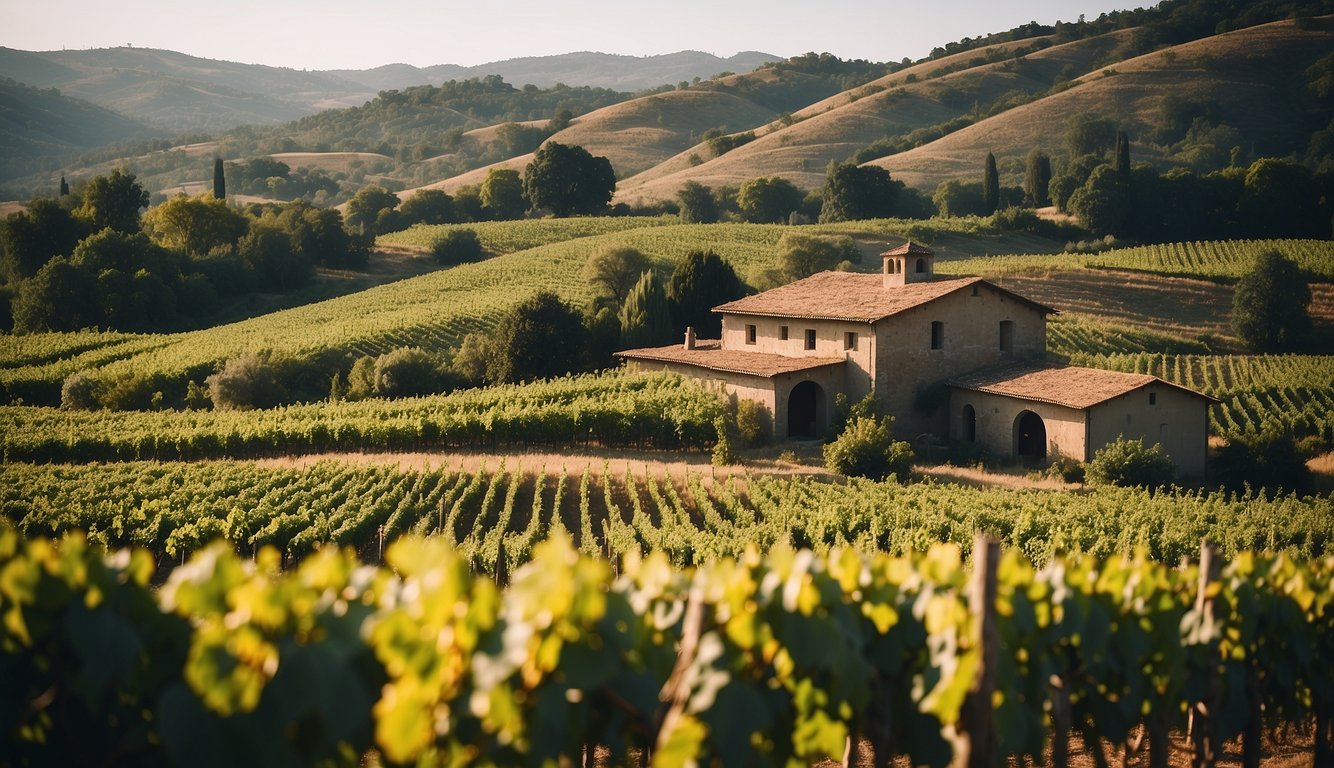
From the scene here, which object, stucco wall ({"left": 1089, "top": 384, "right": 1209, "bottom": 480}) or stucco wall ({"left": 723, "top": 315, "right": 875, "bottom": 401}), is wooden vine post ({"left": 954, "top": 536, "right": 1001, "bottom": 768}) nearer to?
stucco wall ({"left": 1089, "top": 384, "right": 1209, "bottom": 480})

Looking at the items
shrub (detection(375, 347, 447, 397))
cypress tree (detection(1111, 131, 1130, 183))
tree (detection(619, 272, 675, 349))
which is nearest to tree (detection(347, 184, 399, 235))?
tree (detection(619, 272, 675, 349))

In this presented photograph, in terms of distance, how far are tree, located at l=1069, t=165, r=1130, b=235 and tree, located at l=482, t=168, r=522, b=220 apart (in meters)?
48.1

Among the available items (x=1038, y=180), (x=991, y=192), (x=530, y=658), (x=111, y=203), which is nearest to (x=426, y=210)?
(x=111, y=203)

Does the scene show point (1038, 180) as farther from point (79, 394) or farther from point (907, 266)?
point (79, 394)

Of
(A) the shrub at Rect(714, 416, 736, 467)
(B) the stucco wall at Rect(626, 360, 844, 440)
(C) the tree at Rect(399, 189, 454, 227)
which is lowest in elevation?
(A) the shrub at Rect(714, 416, 736, 467)

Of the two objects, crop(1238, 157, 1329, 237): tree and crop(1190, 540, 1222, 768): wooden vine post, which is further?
crop(1238, 157, 1329, 237): tree

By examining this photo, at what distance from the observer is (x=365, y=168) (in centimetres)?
18425

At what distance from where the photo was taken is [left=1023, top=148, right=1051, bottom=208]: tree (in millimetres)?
90188

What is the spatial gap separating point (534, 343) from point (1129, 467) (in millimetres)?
23056

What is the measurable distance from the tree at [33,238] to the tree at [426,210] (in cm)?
2889

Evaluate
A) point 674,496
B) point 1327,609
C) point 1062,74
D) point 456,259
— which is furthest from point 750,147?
point 1327,609

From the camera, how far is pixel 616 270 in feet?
192

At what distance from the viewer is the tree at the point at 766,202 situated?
95562 mm

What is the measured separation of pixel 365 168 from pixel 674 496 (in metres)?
172
